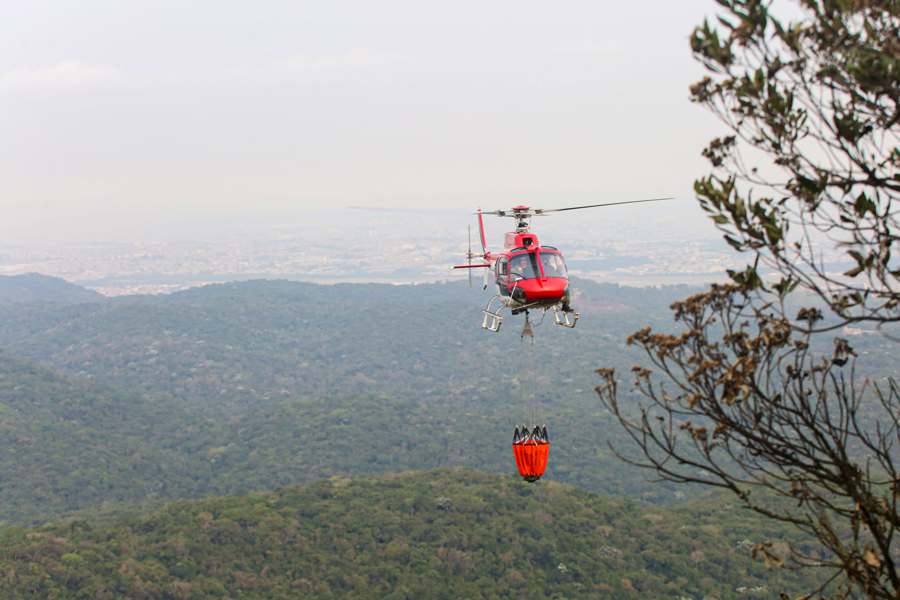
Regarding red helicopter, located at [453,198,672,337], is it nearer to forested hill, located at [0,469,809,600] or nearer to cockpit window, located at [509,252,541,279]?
cockpit window, located at [509,252,541,279]

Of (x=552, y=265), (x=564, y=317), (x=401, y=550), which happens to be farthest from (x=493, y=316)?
(x=401, y=550)

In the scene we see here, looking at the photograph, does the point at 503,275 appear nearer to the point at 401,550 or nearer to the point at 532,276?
the point at 532,276

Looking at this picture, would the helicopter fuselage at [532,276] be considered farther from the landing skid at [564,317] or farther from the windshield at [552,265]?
the landing skid at [564,317]

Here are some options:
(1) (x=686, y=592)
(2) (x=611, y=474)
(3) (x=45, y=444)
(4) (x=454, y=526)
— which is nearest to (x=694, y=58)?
(1) (x=686, y=592)

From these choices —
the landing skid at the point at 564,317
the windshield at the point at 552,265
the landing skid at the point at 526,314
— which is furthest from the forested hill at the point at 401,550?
the windshield at the point at 552,265

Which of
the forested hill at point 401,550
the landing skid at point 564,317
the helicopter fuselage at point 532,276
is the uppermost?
the helicopter fuselage at point 532,276

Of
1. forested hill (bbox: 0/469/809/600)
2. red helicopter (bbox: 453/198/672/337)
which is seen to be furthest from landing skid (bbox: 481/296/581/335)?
forested hill (bbox: 0/469/809/600)
